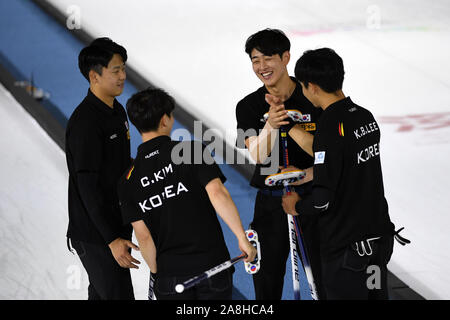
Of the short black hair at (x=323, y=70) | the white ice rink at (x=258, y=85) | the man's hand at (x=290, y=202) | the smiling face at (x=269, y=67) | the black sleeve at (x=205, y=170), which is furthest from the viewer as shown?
the white ice rink at (x=258, y=85)

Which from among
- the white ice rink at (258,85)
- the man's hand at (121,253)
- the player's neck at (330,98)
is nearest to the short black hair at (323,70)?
the player's neck at (330,98)

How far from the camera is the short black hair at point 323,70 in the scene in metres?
2.93

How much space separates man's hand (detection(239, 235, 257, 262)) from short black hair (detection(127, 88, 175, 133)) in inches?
23.0

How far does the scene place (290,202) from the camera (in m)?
3.09

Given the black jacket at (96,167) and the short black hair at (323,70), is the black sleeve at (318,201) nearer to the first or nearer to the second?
the short black hair at (323,70)

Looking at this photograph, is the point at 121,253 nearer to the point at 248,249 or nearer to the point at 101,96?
the point at 248,249

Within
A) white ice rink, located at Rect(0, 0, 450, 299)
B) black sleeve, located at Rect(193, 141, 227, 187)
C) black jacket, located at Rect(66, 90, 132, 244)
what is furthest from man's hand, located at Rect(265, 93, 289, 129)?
white ice rink, located at Rect(0, 0, 450, 299)

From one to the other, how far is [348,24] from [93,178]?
6457 millimetres

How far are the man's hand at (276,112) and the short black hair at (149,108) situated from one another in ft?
1.67

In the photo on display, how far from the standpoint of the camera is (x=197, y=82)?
24.3 ft

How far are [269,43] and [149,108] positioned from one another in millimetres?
842

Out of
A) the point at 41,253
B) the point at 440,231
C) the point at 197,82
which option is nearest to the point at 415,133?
the point at 440,231

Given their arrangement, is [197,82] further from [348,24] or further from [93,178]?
[93,178]
